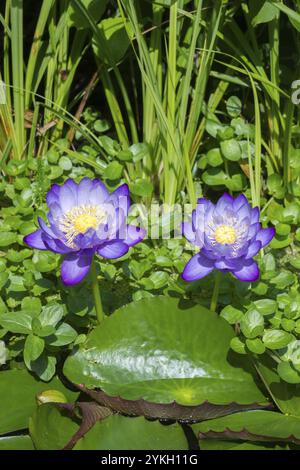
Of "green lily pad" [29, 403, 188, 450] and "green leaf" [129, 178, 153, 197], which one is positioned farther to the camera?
"green leaf" [129, 178, 153, 197]

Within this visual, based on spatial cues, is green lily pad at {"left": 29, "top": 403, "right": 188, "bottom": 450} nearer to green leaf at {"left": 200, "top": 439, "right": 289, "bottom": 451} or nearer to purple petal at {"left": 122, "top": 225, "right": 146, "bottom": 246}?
green leaf at {"left": 200, "top": 439, "right": 289, "bottom": 451}

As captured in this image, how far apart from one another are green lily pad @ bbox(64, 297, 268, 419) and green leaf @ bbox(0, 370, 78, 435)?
3.2 inches

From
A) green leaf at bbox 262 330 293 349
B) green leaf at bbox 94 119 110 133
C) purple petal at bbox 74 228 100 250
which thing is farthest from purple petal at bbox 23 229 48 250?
green leaf at bbox 94 119 110 133

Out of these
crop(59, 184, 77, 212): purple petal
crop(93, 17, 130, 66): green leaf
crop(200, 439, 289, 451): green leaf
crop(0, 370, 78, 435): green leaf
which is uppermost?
crop(93, 17, 130, 66): green leaf

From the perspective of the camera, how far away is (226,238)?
61.6 inches

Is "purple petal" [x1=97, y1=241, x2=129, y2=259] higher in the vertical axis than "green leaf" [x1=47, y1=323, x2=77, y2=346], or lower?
higher

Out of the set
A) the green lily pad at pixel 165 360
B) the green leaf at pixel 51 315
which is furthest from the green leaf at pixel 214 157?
the green leaf at pixel 51 315

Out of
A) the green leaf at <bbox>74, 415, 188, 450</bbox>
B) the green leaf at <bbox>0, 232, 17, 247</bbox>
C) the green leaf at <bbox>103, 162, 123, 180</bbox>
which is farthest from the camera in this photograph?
the green leaf at <bbox>103, 162, 123, 180</bbox>

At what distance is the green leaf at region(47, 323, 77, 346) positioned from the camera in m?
1.59

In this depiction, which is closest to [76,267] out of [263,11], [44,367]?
[44,367]

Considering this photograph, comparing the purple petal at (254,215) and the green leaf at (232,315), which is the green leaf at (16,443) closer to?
the green leaf at (232,315)

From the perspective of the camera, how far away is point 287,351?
1.58 meters

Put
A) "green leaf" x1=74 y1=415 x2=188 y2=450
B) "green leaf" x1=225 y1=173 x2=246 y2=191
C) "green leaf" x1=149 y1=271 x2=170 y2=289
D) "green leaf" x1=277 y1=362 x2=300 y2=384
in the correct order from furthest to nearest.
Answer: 1. "green leaf" x1=225 y1=173 x2=246 y2=191
2. "green leaf" x1=149 y1=271 x2=170 y2=289
3. "green leaf" x1=277 y1=362 x2=300 y2=384
4. "green leaf" x1=74 y1=415 x2=188 y2=450

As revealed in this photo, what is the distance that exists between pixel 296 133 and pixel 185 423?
101 cm
